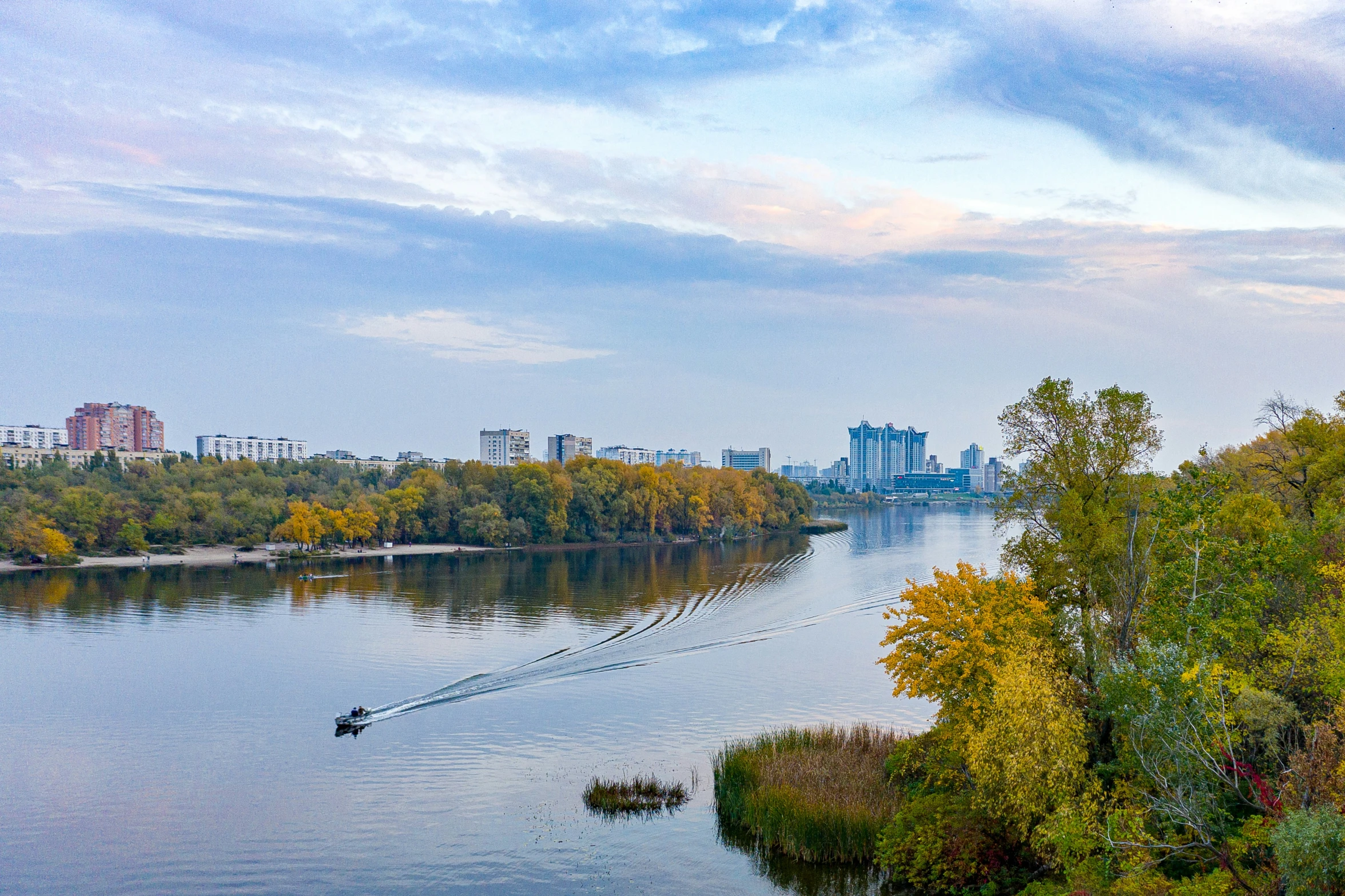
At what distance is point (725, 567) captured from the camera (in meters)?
88.8

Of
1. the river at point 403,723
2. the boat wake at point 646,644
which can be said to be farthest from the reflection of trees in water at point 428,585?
the boat wake at point 646,644

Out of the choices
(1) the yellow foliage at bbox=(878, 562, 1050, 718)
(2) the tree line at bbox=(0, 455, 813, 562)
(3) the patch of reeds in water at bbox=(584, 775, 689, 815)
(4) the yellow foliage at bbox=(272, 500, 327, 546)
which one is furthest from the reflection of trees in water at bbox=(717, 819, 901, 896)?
(4) the yellow foliage at bbox=(272, 500, 327, 546)

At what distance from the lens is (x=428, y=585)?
253 feet

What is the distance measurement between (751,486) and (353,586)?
7241cm

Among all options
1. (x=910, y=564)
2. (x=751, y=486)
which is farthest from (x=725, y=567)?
(x=751, y=486)

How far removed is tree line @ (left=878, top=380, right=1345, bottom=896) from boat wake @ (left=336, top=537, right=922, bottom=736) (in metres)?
20.3

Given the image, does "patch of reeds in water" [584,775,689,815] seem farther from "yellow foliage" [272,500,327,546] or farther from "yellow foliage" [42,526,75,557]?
"yellow foliage" [272,500,327,546]

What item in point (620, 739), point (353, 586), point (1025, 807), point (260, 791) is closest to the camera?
point (1025, 807)

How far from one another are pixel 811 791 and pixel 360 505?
304 feet

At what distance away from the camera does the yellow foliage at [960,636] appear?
2408cm

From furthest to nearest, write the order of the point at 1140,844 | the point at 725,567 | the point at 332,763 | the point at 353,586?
the point at 725,567, the point at 353,586, the point at 332,763, the point at 1140,844

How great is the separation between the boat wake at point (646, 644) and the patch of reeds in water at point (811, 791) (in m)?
14.2

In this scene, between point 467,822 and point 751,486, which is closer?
point 467,822

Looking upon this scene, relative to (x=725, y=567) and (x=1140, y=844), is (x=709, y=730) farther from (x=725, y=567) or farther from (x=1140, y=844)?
Answer: (x=725, y=567)
